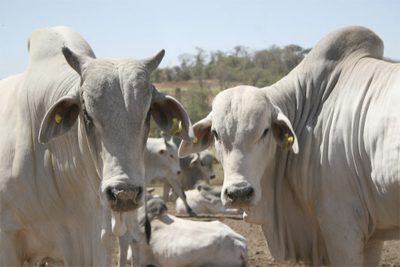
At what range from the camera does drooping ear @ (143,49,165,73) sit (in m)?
4.43

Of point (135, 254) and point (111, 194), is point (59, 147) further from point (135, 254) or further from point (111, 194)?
point (135, 254)

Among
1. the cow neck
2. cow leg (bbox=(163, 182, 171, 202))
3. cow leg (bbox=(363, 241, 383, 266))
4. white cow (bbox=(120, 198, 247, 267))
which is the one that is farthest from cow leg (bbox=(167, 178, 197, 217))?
the cow neck

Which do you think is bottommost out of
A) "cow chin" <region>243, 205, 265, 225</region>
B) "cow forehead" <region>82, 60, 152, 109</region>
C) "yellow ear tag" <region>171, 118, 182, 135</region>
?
"cow chin" <region>243, 205, 265, 225</region>

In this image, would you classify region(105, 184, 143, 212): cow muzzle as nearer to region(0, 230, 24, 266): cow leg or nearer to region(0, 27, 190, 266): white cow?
region(0, 27, 190, 266): white cow

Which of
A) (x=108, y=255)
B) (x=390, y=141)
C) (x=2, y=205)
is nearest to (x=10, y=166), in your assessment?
(x=2, y=205)

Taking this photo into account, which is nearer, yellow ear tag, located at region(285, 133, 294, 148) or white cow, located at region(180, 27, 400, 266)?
white cow, located at region(180, 27, 400, 266)

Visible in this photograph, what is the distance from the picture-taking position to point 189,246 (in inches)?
333

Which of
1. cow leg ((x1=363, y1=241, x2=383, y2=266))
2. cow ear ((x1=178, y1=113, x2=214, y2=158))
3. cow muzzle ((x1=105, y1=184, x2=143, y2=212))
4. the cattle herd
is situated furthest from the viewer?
cow leg ((x1=363, y1=241, x2=383, y2=266))

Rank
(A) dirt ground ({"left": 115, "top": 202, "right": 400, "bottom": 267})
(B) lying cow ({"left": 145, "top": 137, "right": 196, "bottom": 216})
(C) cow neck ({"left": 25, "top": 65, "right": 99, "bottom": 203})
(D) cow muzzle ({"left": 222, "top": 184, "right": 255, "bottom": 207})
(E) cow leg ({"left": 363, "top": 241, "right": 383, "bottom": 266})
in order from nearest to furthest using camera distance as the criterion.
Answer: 1. (C) cow neck ({"left": 25, "top": 65, "right": 99, "bottom": 203})
2. (D) cow muzzle ({"left": 222, "top": 184, "right": 255, "bottom": 207})
3. (E) cow leg ({"left": 363, "top": 241, "right": 383, "bottom": 266})
4. (A) dirt ground ({"left": 115, "top": 202, "right": 400, "bottom": 267})
5. (B) lying cow ({"left": 145, "top": 137, "right": 196, "bottom": 216})

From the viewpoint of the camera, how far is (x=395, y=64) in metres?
5.48

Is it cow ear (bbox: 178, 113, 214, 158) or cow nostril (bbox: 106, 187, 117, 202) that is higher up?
cow nostril (bbox: 106, 187, 117, 202)

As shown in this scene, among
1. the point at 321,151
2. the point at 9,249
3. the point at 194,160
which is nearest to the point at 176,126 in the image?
the point at 321,151

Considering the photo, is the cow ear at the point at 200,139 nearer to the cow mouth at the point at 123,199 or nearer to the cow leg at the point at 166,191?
the cow mouth at the point at 123,199

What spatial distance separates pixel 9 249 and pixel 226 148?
1529mm
